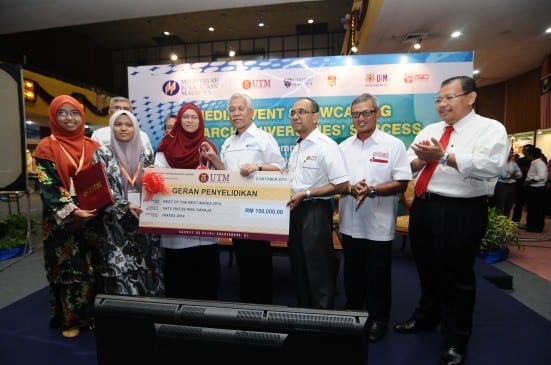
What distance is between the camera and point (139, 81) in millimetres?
4914

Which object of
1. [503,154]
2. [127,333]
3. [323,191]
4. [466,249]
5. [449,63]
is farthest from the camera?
[449,63]

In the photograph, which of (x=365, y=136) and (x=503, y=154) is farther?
(x=365, y=136)

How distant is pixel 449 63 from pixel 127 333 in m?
4.73

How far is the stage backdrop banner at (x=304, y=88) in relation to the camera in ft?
14.1

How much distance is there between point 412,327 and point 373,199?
3.05 feet

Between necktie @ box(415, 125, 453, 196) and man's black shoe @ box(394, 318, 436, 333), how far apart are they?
0.94m

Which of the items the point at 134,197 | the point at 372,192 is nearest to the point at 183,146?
the point at 134,197

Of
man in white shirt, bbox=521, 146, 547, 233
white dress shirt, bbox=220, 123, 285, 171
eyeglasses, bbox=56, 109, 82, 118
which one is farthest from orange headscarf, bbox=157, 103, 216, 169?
man in white shirt, bbox=521, 146, 547, 233

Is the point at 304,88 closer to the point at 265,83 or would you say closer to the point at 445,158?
the point at 265,83

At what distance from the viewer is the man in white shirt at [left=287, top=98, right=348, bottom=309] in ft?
6.32

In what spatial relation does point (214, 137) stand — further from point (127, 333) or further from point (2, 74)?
point (127, 333)

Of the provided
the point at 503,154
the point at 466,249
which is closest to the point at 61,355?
the point at 466,249

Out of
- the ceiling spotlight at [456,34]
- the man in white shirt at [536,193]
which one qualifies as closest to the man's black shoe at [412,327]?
the man in white shirt at [536,193]

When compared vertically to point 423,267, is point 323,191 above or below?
above
